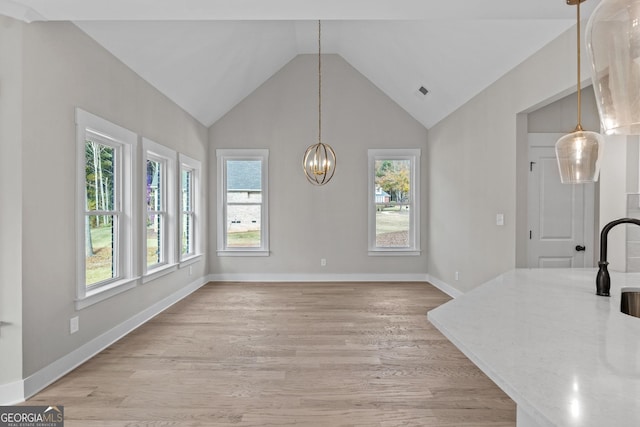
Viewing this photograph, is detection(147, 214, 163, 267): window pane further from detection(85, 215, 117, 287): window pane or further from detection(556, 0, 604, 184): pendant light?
detection(556, 0, 604, 184): pendant light

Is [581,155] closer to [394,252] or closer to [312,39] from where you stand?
[394,252]

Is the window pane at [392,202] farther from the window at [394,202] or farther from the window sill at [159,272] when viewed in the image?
the window sill at [159,272]

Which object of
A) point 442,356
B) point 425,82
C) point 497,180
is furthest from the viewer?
point 425,82

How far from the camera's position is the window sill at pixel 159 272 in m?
4.41

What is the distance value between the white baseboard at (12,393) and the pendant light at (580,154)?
3.62 meters

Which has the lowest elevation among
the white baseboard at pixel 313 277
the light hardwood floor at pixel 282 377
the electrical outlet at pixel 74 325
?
the light hardwood floor at pixel 282 377

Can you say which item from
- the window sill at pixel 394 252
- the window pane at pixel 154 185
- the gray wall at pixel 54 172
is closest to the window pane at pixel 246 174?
the window pane at pixel 154 185

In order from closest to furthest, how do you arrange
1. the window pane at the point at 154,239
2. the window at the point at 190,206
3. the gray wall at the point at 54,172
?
the gray wall at the point at 54,172 → the window pane at the point at 154,239 → the window at the point at 190,206

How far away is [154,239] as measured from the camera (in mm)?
4902

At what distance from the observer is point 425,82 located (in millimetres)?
5469

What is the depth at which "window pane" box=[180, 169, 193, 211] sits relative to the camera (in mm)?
5895

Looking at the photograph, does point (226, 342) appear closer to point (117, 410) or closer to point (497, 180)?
point (117, 410)

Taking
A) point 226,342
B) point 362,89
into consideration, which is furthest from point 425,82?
point 226,342

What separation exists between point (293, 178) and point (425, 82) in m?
2.70
